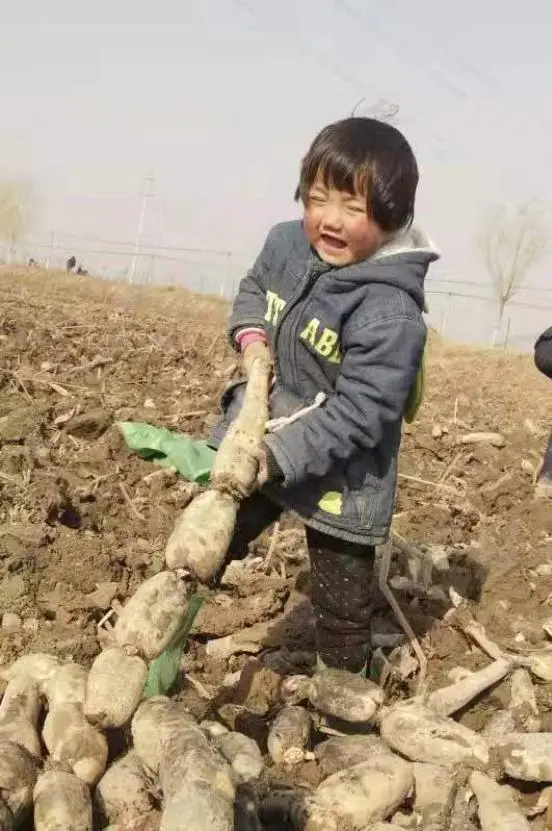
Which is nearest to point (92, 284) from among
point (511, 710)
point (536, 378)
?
point (536, 378)

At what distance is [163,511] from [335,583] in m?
1.82

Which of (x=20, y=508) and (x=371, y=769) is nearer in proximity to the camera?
(x=371, y=769)

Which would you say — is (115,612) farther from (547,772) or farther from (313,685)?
(547,772)

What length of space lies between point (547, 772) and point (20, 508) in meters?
2.52

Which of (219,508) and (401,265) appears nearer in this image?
(219,508)

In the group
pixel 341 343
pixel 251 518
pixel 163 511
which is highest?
pixel 341 343

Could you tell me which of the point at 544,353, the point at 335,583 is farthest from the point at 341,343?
the point at 544,353

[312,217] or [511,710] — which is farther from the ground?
[312,217]

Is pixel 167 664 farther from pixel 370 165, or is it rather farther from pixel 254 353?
pixel 370 165

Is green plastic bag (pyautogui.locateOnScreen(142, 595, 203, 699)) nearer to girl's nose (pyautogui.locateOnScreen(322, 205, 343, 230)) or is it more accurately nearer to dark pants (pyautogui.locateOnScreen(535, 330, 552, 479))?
girl's nose (pyautogui.locateOnScreen(322, 205, 343, 230))

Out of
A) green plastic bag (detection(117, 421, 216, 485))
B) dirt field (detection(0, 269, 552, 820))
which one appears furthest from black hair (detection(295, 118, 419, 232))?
green plastic bag (detection(117, 421, 216, 485))

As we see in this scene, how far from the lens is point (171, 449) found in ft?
17.0

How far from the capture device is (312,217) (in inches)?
99.2

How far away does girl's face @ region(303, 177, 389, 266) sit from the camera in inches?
96.8
